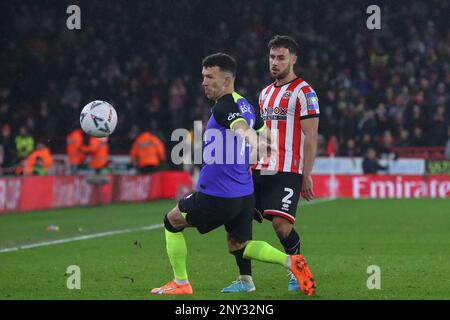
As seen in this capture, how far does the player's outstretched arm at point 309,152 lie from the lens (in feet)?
28.2

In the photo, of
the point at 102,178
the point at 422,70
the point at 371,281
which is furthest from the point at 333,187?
the point at 371,281

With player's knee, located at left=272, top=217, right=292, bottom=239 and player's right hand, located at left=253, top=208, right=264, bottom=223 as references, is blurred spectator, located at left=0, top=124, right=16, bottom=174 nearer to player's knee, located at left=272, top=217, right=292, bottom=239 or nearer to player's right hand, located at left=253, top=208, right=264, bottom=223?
player's right hand, located at left=253, top=208, right=264, bottom=223

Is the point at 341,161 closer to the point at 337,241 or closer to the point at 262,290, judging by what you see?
the point at 337,241

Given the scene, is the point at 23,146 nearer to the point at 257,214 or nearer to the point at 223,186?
the point at 257,214

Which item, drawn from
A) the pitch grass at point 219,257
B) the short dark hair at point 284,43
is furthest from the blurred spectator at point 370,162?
the short dark hair at point 284,43

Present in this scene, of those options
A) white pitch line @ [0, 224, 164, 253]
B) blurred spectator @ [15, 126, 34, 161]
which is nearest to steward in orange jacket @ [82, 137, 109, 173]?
blurred spectator @ [15, 126, 34, 161]

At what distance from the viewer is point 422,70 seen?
27.7 metres

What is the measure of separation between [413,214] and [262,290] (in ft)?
34.3

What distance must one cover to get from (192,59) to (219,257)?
Result: 19.9m

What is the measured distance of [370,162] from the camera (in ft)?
82.1

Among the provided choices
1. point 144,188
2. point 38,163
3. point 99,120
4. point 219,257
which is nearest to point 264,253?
point 99,120

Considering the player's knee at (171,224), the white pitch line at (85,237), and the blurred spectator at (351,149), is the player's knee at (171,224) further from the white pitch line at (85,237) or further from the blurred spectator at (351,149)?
the blurred spectator at (351,149)

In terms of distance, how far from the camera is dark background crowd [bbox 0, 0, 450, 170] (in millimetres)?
27531

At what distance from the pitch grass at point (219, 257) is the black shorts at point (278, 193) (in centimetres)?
69
